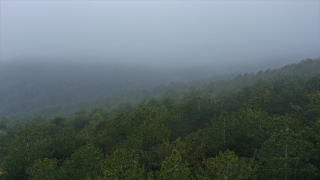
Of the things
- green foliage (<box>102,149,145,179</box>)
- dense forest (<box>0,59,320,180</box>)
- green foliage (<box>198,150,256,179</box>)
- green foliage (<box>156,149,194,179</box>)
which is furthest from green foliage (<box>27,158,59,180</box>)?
green foliage (<box>198,150,256,179</box>)

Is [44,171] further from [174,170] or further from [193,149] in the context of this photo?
[193,149]

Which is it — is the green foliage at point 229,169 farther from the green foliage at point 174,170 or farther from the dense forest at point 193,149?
the green foliage at point 174,170

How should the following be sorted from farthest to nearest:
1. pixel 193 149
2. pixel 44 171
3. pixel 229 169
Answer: pixel 193 149, pixel 44 171, pixel 229 169

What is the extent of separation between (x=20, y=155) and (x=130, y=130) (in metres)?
11.6

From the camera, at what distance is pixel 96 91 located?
191 meters

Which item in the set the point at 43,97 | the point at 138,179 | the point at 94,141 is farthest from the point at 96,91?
the point at 138,179

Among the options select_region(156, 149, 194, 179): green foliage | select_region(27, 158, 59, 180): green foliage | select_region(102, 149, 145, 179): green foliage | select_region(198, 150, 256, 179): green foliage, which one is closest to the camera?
select_region(156, 149, 194, 179): green foliage

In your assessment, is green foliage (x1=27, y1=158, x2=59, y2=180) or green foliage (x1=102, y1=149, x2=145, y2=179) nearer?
green foliage (x1=102, y1=149, x2=145, y2=179)

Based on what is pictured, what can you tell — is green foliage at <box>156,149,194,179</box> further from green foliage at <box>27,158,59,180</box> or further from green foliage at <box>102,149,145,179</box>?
green foliage at <box>27,158,59,180</box>

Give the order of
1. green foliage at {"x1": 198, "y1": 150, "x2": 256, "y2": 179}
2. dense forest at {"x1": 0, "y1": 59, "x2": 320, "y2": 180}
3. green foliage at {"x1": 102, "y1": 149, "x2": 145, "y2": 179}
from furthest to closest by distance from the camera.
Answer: green foliage at {"x1": 102, "y1": 149, "x2": 145, "y2": 179}, dense forest at {"x1": 0, "y1": 59, "x2": 320, "y2": 180}, green foliage at {"x1": 198, "y1": 150, "x2": 256, "y2": 179}

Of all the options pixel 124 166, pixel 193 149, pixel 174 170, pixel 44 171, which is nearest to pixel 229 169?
pixel 174 170

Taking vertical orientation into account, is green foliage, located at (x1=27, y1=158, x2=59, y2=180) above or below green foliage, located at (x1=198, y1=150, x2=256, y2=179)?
below

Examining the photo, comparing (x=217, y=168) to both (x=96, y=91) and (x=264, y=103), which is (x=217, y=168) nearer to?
(x=264, y=103)

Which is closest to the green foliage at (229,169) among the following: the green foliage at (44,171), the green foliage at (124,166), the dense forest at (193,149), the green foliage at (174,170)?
the dense forest at (193,149)
